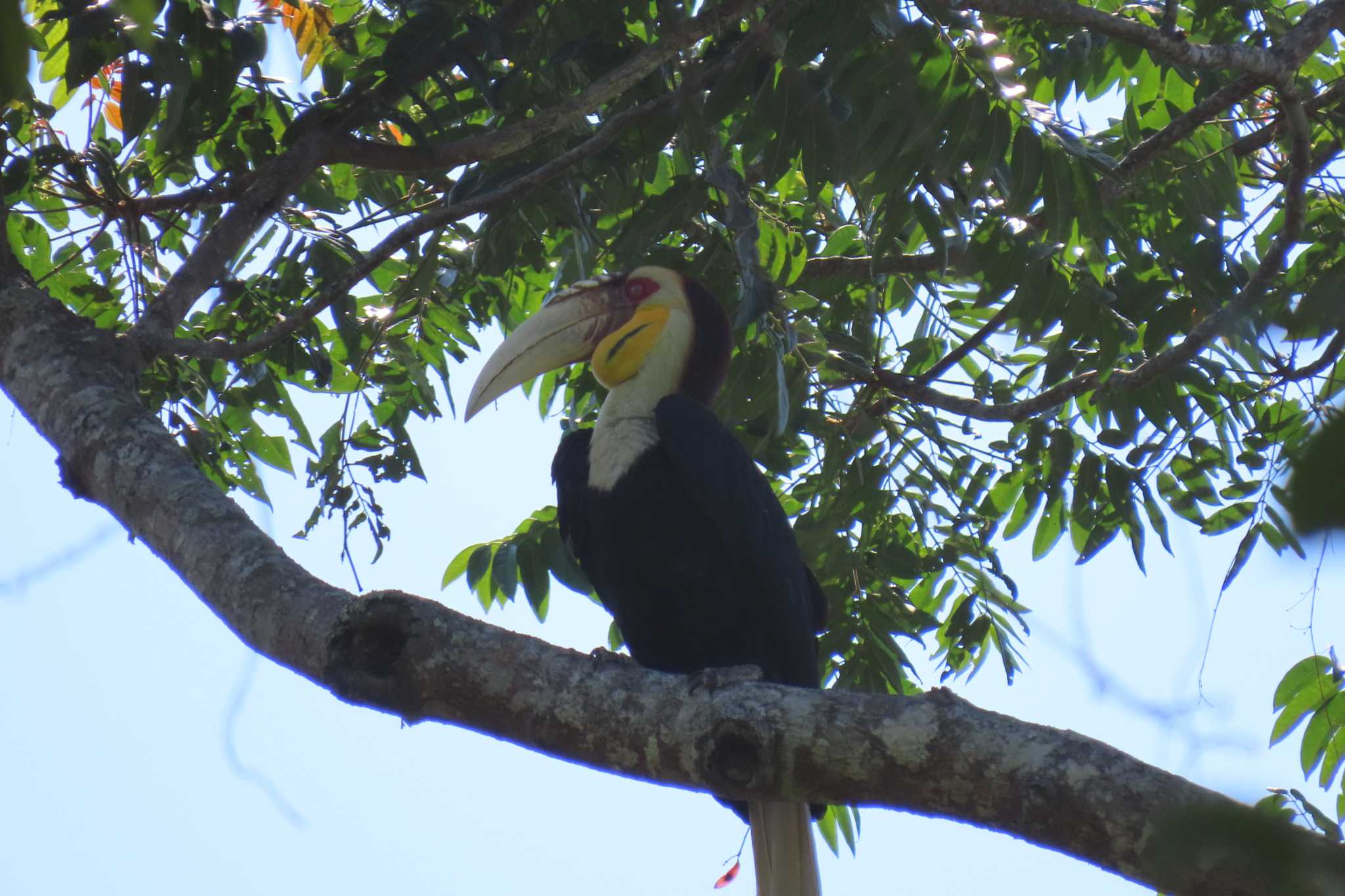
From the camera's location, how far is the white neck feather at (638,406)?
14.7 feet

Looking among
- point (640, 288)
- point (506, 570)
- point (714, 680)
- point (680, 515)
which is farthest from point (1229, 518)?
point (714, 680)

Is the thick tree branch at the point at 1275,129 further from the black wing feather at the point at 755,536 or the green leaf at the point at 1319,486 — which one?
the green leaf at the point at 1319,486

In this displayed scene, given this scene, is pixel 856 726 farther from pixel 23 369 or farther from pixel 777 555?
pixel 23 369

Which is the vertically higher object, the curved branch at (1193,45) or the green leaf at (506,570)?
the curved branch at (1193,45)

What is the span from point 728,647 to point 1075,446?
1485 millimetres

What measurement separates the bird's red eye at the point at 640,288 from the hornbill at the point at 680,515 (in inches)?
3.1

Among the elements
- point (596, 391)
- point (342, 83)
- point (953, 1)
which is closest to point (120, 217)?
point (342, 83)

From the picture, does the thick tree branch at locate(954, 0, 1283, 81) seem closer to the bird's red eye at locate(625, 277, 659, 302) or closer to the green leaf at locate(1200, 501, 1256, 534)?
the green leaf at locate(1200, 501, 1256, 534)

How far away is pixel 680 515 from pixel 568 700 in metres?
1.90

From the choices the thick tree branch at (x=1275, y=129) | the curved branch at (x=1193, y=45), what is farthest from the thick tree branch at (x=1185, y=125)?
the thick tree branch at (x=1275, y=129)

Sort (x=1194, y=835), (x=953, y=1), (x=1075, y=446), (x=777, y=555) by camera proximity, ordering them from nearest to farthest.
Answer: (x=1194, y=835)
(x=953, y=1)
(x=777, y=555)
(x=1075, y=446)

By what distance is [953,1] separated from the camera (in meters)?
3.74

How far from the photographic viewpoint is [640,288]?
5105 millimetres

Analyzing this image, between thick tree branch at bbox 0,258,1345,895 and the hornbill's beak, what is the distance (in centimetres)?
159
